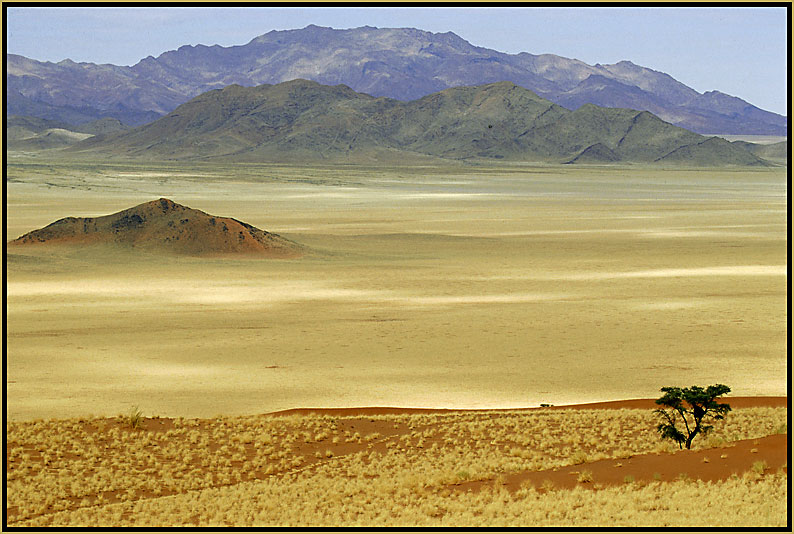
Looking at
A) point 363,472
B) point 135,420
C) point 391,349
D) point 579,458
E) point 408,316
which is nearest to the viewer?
point 363,472

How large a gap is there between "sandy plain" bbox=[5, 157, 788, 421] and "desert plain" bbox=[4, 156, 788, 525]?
0.12 meters

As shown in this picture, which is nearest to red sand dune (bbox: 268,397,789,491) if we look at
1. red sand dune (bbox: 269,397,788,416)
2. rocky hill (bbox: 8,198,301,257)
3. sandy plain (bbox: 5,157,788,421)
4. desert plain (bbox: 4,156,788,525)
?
desert plain (bbox: 4,156,788,525)

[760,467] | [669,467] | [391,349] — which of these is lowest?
[391,349]

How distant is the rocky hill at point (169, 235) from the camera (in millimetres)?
57531

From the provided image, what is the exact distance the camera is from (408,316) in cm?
3847

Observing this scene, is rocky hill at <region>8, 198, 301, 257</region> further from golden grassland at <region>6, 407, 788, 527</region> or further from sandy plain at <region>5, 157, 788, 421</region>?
golden grassland at <region>6, 407, 788, 527</region>

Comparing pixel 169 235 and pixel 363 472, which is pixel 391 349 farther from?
pixel 169 235

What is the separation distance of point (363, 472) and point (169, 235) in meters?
40.4

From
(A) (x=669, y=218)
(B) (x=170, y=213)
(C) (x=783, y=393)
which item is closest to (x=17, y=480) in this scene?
(C) (x=783, y=393)

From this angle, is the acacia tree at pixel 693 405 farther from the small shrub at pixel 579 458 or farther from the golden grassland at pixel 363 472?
the small shrub at pixel 579 458

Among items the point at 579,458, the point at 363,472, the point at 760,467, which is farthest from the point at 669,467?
the point at 363,472

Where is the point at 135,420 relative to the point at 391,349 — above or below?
above

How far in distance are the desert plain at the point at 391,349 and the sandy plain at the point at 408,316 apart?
0.12m

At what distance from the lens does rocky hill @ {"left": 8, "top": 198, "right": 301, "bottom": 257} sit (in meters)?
57.5
